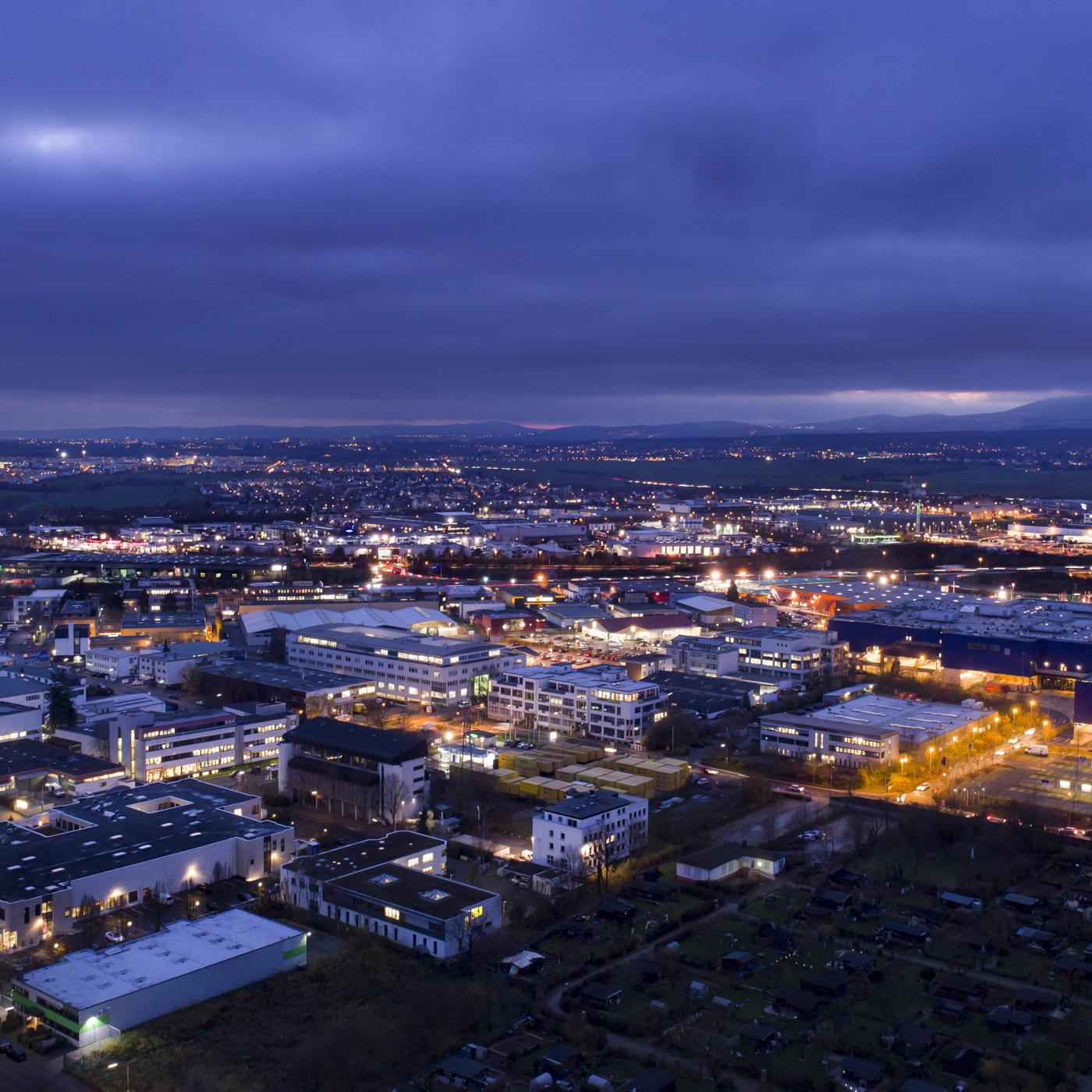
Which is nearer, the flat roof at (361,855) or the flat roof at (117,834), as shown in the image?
the flat roof at (117,834)

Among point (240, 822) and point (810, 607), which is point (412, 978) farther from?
point (810, 607)

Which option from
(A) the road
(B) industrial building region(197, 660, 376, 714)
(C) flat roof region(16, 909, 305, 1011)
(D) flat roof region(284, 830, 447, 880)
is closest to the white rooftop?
(A) the road

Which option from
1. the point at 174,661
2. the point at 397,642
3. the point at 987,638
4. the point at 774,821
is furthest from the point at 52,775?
the point at 987,638

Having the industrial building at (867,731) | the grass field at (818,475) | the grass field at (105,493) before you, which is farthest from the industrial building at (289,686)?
the grass field at (818,475)

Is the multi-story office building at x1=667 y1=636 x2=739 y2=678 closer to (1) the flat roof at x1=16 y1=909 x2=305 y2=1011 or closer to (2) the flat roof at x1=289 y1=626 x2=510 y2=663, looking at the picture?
(2) the flat roof at x1=289 y1=626 x2=510 y2=663

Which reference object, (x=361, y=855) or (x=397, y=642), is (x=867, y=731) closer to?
(x=361, y=855)

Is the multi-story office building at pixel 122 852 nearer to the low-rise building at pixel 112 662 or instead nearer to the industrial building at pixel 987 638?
the low-rise building at pixel 112 662
